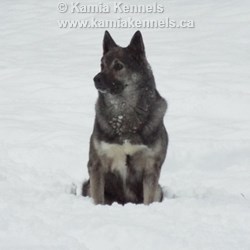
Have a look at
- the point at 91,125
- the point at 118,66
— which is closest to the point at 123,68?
the point at 118,66

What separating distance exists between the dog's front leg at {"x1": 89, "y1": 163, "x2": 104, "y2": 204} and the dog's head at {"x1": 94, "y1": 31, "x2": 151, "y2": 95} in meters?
0.68

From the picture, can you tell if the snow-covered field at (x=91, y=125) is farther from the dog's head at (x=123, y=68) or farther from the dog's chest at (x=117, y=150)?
the dog's head at (x=123, y=68)

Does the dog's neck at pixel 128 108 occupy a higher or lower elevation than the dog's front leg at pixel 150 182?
higher

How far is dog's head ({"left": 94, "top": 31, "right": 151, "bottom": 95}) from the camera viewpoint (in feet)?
18.9

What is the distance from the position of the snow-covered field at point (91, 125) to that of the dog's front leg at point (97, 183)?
290mm

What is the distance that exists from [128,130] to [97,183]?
1.76ft

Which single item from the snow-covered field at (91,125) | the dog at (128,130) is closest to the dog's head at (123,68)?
the dog at (128,130)

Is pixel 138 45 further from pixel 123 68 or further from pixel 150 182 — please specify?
pixel 150 182

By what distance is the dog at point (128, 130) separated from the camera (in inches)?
230

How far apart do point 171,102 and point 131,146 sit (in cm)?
446

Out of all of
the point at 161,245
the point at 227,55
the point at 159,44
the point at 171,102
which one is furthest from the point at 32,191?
the point at 159,44

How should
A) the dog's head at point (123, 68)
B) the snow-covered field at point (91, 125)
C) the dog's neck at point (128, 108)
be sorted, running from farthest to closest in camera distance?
the dog's neck at point (128, 108), the dog's head at point (123, 68), the snow-covered field at point (91, 125)

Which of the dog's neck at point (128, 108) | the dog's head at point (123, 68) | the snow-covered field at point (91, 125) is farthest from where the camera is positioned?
the dog's neck at point (128, 108)

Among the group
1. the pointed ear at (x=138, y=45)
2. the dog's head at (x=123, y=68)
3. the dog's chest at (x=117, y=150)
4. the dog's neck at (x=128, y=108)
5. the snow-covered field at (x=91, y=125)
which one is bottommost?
the snow-covered field at (x=91, y=125)
